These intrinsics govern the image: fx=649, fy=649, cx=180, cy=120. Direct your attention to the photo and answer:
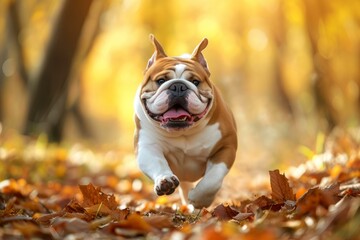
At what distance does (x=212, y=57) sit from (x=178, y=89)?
61.7 feet

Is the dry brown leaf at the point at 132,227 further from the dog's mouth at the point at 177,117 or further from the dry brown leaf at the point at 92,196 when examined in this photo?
the dog's mouth at the point at 177,117

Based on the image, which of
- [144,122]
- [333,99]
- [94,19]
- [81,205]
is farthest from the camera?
[94,19]

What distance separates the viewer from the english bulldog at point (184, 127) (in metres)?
4.03

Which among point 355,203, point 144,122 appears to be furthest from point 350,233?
point 144,122

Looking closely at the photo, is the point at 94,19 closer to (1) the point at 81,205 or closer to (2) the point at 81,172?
(2) the point at 81,172

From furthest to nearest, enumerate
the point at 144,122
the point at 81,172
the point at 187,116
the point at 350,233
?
the point at 81,172 < the point at 144,122 < the point at 187,116 < the point at 350,233

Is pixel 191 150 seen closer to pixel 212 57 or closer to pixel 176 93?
pixel 176 93

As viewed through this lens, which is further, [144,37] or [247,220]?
[144,37]

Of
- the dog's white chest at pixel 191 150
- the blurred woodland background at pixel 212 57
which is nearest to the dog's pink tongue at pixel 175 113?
the dog's white chest at pixel 191 150

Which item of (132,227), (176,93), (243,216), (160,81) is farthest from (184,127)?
(132,227)

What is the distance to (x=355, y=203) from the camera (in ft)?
7.90

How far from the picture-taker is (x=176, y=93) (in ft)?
13.1

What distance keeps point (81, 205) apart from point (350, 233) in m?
1.84

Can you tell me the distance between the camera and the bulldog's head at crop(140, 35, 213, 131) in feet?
13.1
